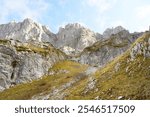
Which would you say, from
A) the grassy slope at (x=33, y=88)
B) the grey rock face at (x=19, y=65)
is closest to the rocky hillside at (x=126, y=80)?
the grassy slope at (x=33, y=88)

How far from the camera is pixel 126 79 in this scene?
67438 millimetres

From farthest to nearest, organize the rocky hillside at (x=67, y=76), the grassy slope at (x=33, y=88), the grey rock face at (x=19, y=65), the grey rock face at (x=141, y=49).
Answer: the grey rock face at (x=19, y=65) → the grassy slope at (x=33, y=88) → the grey rock face at (x=141, y=49) → the rocky hillside at (x=67, y=76)

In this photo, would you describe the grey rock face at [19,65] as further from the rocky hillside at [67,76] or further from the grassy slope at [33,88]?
the grassy slope at [33,88]

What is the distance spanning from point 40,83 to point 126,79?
6214 centimetres

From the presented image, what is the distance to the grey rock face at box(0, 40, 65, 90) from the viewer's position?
126881 mm

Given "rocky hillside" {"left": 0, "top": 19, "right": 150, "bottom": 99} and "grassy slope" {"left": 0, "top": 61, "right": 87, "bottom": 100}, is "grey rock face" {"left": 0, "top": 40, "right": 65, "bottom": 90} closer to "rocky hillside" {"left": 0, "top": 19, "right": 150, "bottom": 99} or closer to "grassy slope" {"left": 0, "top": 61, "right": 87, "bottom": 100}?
"rocky hillside" {"left": 0, "top": 19, "right": 150, "bottom": 99}

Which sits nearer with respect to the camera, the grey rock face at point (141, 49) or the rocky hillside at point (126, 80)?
the rocky hillside at point (126, 80)

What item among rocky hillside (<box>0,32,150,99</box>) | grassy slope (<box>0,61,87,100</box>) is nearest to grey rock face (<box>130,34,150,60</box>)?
rocky hillside (<box>0,32,150,99</box>)

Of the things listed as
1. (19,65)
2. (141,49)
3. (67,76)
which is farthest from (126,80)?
(19,65)

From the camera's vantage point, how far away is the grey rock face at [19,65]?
12688cm

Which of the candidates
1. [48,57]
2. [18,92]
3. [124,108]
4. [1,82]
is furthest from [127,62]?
[48,57]

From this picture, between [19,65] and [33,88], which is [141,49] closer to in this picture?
[33,88]

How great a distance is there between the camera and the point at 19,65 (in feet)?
438

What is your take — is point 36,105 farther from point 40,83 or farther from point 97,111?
point 40,83
